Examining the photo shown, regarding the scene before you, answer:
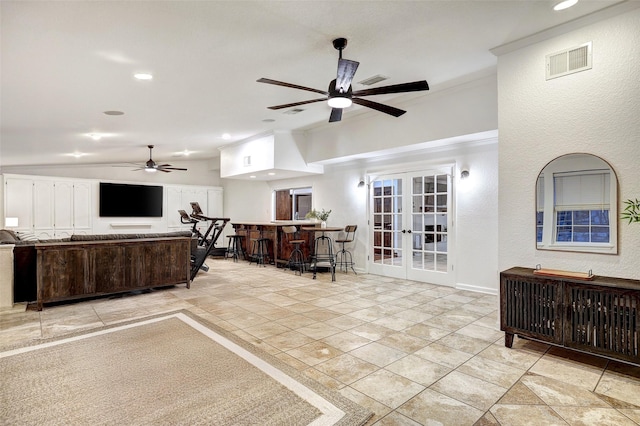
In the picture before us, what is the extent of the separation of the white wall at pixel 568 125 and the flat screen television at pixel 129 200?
9.44 metres

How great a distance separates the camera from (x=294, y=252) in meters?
7.59

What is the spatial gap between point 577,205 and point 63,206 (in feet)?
34.9

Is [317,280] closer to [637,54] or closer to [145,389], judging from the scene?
[145,389]

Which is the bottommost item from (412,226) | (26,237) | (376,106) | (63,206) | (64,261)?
(64,261)

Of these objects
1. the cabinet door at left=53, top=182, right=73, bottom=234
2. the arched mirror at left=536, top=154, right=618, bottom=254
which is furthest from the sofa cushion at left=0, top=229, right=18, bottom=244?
the arched mirror at left=536, top=154, right=618, bottom=254

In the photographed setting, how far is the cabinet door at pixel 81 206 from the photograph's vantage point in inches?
352

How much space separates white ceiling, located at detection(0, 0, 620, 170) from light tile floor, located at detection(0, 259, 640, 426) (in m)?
2.79

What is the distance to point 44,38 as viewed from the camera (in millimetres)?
2896

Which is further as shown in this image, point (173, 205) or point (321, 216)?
point (173, 205)

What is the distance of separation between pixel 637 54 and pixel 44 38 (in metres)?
5.05

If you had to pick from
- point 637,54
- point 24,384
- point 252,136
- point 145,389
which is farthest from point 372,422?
point 252,136

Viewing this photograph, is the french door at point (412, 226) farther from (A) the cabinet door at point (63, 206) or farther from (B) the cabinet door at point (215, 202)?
(A) the cabinet door at point (63, 206)

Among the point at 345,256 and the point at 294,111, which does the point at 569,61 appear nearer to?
the point at 294,111

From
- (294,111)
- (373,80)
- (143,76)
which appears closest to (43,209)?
(143,76)
